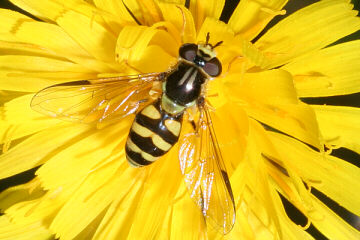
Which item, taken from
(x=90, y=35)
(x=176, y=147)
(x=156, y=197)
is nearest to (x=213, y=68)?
(x=176, y=147)

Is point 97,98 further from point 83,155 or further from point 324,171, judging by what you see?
point 324,171

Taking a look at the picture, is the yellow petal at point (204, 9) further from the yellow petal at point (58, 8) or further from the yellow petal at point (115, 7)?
the yellow petal at point (58, 8)

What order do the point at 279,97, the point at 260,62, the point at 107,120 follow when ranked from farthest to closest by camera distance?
1. the point at 107,120
2. the point at 279,97
3. the point at 260,62

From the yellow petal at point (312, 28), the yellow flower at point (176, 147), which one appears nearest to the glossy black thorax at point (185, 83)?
the yellow flower at point (176, 147)

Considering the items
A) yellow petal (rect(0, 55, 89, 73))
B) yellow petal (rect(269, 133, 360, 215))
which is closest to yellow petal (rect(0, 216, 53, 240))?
yellow petal (rect(0, 55, 89, 73))

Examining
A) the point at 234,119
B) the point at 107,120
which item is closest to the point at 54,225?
the point at 107,120

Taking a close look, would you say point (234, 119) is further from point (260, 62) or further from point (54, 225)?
point (54, 225)
